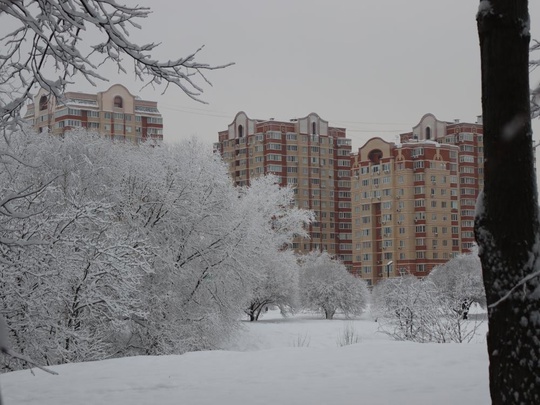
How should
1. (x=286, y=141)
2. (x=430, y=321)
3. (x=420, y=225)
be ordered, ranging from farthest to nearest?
(x=286, y=141) → (x=420, y=225) → (x=430, y=321)

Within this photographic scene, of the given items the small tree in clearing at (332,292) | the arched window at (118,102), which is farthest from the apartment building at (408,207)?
the small tree in clearing at (332,292)

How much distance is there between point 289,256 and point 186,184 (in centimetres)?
2401

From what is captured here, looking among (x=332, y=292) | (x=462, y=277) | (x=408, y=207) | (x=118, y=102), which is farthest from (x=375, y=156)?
(x=332, y=292)

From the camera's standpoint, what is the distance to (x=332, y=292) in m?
56.1

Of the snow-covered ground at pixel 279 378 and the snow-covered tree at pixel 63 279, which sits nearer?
the snow-covered ground at pixel 279 378

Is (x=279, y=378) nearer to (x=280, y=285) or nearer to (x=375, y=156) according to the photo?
(x=280, y=285)

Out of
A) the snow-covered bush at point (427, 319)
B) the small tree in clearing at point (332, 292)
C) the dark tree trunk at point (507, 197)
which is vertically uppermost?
the dark tree trunk at point (507, 197)

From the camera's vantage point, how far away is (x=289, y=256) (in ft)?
162

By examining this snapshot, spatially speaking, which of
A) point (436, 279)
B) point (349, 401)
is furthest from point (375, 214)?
point (349, 401)

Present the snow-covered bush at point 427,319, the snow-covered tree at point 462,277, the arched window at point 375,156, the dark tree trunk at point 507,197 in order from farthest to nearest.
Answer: the arched window at point 375,156 → the snow-covered tree at point 462,277 → the snow-covered bush at point 427,319 → the dark tree trunk at point 507,197

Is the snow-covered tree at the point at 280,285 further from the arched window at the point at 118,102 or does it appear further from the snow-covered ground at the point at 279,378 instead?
the arched window at the point at 118,102

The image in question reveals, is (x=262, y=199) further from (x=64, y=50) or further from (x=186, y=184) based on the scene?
(x=64, y=50)

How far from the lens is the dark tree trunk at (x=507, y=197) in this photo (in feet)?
17.5

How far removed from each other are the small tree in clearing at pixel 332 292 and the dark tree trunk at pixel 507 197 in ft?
165
